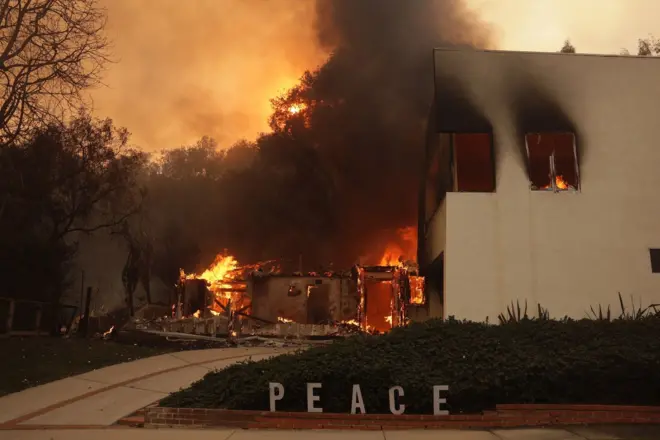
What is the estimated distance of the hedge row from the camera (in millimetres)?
6703

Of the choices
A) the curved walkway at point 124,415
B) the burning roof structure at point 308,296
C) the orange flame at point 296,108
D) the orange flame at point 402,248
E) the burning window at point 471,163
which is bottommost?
the curved walkway at point 124,415

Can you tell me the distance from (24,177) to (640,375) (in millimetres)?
18515

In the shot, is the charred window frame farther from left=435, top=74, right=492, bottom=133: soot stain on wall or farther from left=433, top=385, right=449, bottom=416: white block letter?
left=433, top=385, right=449, bottom=416: white block letter

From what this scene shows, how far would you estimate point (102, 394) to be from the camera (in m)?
8.43

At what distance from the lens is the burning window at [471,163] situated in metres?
12.4

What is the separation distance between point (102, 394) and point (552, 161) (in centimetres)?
974

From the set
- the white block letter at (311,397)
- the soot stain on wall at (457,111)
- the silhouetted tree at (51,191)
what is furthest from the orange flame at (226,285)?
the white block letter at (311,397)

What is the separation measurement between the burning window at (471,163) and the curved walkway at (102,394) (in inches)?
240

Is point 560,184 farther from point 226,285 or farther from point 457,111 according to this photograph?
point 226,285

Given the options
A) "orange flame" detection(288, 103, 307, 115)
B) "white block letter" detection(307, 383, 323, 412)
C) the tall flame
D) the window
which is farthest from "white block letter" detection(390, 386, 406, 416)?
"orange flame" detection(288, 103, 307, 115)

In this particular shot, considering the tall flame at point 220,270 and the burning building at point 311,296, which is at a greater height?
the tall flame at point 220,270

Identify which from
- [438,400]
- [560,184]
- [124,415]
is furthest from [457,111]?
[124,415]

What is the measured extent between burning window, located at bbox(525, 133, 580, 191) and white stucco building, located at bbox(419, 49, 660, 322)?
2cm

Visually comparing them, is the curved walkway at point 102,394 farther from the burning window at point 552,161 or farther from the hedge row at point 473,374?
the burning window at point 552,161
